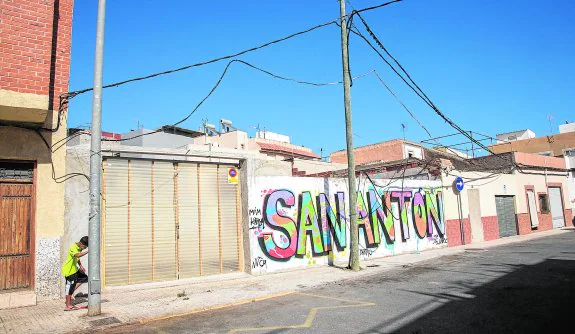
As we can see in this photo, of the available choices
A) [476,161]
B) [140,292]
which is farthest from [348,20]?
[476,161]

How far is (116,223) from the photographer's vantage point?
10.1 m

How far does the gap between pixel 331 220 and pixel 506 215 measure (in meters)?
15.1

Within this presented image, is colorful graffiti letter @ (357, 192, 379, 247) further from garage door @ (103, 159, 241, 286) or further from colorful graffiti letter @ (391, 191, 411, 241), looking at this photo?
garage door @ (103, 159, 241, 286)

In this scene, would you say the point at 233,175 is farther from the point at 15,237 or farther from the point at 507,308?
the point at 507,308

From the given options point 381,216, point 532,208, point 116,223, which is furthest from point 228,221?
point 532,208

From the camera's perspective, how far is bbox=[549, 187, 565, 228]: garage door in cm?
2884

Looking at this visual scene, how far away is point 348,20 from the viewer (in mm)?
12992

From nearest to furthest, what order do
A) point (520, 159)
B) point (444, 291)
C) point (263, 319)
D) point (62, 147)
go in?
1. point (263, 319)
2. point (444, 291)
3. point (62, 147)
4. point (520, 159)

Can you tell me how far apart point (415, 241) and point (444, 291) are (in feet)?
29.3

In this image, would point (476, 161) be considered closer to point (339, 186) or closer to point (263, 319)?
point (339, 186)

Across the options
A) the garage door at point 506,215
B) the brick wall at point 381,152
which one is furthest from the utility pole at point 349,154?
the brick wall at point 381,152

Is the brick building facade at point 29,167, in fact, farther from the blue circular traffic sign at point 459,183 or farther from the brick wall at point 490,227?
the brick wall at point 490,227

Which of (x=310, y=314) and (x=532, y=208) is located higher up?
(x=532, y=208)

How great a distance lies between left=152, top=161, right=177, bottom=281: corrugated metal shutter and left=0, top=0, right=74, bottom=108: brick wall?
3133mm
